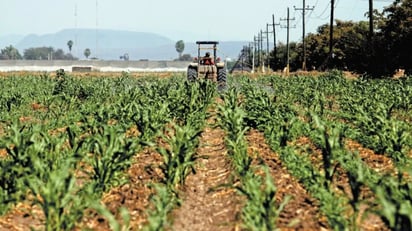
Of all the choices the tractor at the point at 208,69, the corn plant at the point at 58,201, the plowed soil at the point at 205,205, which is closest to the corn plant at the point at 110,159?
the plowed soil at the point at 205,205

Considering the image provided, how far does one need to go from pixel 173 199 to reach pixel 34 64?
107 metres

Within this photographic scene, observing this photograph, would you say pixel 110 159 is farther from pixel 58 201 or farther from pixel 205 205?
pixel 58 201

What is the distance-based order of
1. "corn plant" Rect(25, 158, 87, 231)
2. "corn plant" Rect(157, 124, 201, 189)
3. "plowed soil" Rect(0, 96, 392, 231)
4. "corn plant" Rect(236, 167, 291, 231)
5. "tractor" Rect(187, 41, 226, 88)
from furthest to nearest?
"tractor" Rect(187, 41, 226, 88) < "corn plant" Rect(157, 124, 201, 189) < "plowed soil" Rect(0, 96, 392, 231) < "corn plant" Rect(25, 158, 87, 231) < "corn plant" Rect(236, 167, 291, 231)

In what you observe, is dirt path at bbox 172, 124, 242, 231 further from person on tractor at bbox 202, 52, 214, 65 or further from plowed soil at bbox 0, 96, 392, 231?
person on tractor at bbox 202, 52, 214, 65

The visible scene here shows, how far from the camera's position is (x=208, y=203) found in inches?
320

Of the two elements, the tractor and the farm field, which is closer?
the farm field

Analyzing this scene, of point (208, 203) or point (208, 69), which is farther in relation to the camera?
A: point (208, 69)

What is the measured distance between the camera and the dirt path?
705 cm

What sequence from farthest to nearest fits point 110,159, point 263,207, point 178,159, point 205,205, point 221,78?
point 221,78
point 178,159
point 205,205
point 110,159
point 263,207

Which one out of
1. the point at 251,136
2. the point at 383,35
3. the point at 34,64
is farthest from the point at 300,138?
the point at 34,64

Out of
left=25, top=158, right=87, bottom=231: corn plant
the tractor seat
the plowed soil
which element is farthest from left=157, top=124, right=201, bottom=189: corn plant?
the tractor seat

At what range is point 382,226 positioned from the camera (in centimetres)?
656

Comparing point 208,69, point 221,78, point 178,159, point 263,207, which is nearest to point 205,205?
point 178,159

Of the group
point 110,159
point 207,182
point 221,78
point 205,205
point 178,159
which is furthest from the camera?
point 221,78
